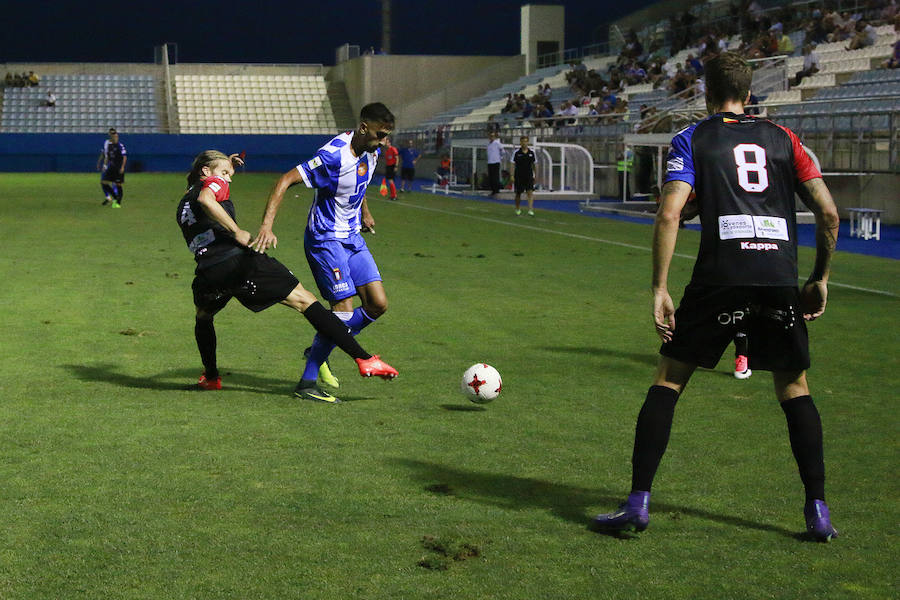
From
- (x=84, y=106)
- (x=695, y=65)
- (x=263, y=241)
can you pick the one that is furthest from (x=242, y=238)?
(x=84, y=106)

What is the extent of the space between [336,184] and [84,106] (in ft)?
206

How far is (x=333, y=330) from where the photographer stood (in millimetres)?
7109

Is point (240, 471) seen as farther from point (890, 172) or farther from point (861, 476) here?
point (890, 172)

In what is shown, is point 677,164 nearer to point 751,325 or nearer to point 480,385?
point 751,325

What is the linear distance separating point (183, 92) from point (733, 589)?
67.1 m

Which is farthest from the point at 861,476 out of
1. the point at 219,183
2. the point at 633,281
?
the point at 633,281

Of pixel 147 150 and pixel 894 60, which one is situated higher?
pixel 894 60

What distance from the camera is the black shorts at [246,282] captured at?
23.3 ft

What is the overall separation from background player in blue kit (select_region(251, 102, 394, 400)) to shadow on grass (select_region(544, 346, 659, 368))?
2081 millimetres

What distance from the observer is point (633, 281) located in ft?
46.2

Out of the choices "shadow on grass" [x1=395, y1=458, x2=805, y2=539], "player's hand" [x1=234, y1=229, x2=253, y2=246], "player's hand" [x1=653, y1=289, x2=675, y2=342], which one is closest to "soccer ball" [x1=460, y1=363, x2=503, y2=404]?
"shadow on grass" [x1=395, y1=458, x2=805, y2=539]

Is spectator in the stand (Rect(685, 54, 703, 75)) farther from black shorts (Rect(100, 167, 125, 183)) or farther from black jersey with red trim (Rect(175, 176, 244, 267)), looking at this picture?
black jersey with red trim (Rect(175, 176, 244, 267))

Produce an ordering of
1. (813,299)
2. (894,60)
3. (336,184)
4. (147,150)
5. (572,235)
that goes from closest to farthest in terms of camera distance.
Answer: (813,299), (336,184), (572,235), (894,60), (147,150)

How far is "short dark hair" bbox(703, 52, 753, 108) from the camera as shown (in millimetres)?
4469
